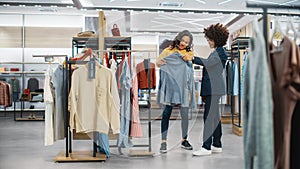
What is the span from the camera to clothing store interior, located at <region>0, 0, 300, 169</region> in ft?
4.04

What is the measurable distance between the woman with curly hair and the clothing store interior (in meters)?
0.01

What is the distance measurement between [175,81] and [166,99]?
0.24 metres

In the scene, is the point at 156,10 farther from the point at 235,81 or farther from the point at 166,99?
the point at 166,99

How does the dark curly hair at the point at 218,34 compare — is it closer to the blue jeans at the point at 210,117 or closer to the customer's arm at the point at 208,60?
the customer's arm at the point at 208,60

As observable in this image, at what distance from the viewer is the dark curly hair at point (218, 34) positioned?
3557 millimetres

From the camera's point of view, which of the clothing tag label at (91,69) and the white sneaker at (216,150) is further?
the white sneaker at (216,150)

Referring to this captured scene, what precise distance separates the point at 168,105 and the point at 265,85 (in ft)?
8.65

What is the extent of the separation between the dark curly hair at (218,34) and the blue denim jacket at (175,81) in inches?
16.8

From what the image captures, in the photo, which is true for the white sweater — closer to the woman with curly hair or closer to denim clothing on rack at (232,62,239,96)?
the woman with curly hair

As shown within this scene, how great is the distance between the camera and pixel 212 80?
350cm

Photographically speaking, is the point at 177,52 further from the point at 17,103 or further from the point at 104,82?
the point at 17,103

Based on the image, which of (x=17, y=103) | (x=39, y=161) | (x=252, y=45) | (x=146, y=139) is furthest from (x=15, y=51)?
(x=252, y=45)

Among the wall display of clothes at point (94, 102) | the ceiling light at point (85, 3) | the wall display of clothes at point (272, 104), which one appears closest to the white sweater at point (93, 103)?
the wall display of clothes at point (94, 102)

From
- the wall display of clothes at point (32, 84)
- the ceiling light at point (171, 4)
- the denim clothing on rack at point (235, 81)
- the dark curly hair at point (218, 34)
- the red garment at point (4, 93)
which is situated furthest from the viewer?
the wall display of clothes at point (32, 84)
